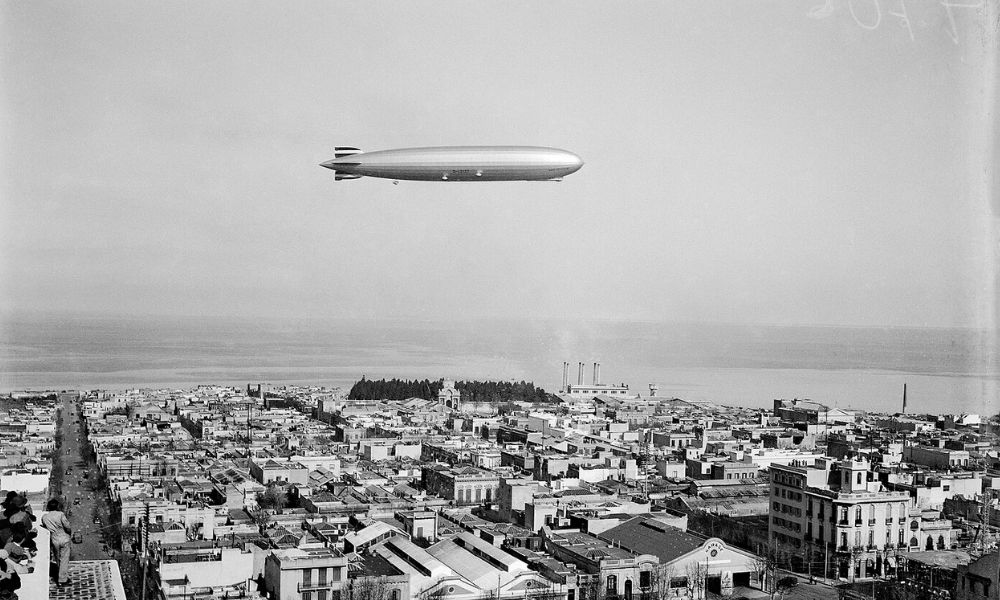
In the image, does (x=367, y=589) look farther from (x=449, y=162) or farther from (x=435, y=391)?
(x=435, y=391)

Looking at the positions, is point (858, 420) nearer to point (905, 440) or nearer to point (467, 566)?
point (905, 440)

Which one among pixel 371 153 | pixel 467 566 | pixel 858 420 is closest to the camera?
pixel 467 566

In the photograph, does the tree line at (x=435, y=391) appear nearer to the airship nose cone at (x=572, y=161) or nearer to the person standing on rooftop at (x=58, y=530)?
the airship nose cone at (x=572, y=161)

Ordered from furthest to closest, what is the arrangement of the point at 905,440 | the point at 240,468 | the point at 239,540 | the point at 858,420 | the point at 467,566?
1. the point at 858,420
2. the point at 905,440
3. the point at 240,468
4. the point at 239,540
5. the point at 467,566

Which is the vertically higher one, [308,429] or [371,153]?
[371,153]

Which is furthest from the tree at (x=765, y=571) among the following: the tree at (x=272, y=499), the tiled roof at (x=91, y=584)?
the tiled roof at (x=91, y=584)

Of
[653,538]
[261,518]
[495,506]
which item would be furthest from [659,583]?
[261,518]

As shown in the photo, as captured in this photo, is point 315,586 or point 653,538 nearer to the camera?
point 315,586

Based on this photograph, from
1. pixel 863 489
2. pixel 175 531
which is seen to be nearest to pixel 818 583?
pixel 863 489
